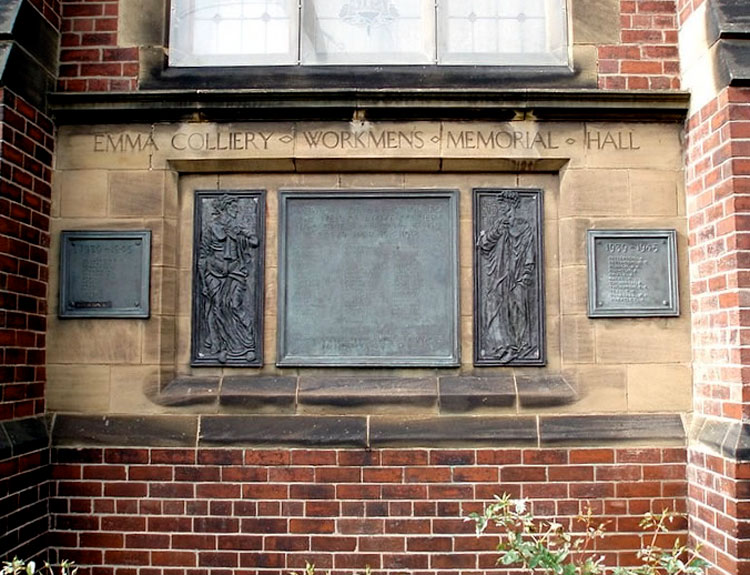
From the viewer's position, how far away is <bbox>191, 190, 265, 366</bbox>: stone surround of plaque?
470 cm

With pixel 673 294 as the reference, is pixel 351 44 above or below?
above

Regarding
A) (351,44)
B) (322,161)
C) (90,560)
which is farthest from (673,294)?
(90,560)

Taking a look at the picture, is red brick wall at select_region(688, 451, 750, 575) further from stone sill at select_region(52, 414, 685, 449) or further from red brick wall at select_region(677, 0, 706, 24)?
red brick wall at select_region(677, 0, 706, 24)

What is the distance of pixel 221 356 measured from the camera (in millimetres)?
4691

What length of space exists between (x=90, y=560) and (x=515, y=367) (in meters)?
3.06

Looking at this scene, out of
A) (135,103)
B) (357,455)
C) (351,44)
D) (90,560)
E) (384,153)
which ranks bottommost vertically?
(90,560)

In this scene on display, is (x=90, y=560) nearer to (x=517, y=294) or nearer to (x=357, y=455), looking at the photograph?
(x=357, y=455)

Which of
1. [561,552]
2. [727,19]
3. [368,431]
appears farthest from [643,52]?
[561,552]

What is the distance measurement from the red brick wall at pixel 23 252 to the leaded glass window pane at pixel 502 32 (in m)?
2.80

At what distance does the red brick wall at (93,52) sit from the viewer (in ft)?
15.7

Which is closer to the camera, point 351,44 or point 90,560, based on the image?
point 90,560

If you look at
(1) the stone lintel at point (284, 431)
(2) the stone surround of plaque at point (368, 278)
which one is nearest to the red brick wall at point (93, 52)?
(2) the stone surround of plaque at point (368, 278)

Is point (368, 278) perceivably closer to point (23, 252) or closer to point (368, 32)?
point (368, 32)

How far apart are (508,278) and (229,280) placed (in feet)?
6.27
